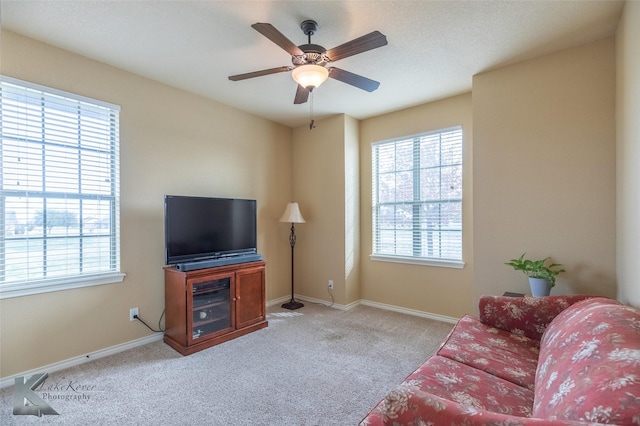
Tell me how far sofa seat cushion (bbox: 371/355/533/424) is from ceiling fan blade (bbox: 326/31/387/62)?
178 centimetres

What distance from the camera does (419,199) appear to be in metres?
3.79

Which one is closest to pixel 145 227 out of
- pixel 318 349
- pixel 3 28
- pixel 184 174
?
pixel 184 174

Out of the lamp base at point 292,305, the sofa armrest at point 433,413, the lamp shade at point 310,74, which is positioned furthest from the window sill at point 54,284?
the sofa armrest at point 433,413

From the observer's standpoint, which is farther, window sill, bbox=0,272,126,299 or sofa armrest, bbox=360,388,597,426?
window sill, bbox=0,272,126,299

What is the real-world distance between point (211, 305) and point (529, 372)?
2.62 meters

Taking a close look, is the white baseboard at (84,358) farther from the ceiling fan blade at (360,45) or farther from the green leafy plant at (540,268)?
the green leafy plant at (540,268)

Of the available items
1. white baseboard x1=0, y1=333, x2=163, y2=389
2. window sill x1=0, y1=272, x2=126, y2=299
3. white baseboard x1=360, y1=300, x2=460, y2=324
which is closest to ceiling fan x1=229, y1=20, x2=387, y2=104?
window sill x1=0, y1=272, x2=126, y2=299

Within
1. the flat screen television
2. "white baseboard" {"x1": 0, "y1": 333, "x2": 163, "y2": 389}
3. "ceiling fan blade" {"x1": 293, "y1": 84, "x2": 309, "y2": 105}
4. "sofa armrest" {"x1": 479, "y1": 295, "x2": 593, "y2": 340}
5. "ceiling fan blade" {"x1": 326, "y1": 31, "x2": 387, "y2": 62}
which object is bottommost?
"white baseboard" {"x1": 0, "y1": 333, "x2": 163, "y2": 389}

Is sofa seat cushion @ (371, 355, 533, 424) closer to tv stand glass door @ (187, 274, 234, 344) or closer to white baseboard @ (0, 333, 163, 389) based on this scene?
tv stand glass door @ (187, 274, 234, 344)

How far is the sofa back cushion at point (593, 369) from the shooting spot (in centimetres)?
78

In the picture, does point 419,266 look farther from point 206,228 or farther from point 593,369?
point 593,369

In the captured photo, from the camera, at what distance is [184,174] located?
10.9 ft

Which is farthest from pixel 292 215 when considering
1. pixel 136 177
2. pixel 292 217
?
pixel 136 177

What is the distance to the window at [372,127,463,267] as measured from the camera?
3547 millimetres
